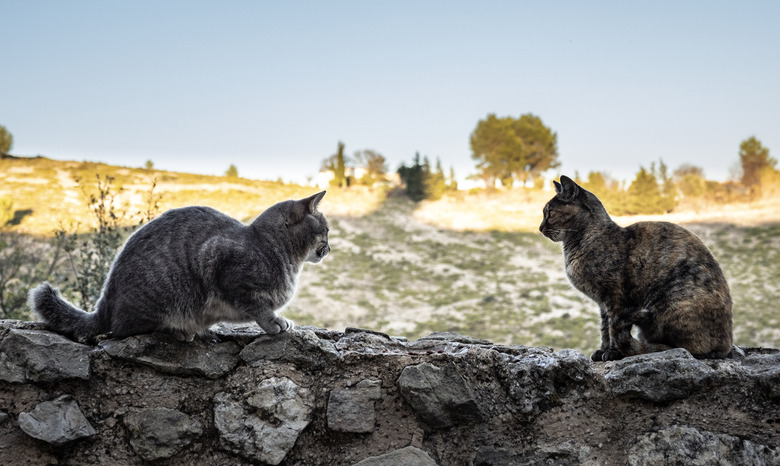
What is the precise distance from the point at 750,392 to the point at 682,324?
0.41 meters

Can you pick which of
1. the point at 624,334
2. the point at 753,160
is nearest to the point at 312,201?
the point at 624,334

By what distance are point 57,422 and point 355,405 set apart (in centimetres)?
135

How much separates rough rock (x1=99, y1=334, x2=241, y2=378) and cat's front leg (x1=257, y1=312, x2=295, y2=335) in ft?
0.74

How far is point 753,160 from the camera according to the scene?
2475 centimetres

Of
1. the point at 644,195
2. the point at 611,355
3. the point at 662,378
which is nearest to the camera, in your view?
the point at 662,378

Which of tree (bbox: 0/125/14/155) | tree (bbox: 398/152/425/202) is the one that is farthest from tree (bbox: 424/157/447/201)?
tree (bbox: 0/125/14/155)

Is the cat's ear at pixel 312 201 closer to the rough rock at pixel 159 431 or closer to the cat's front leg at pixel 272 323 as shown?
the cat's front leg at pixel 272 323

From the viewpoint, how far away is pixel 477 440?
2.67 m

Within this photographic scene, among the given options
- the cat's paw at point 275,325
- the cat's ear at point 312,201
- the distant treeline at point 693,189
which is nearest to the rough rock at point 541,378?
the cat's paw at point 275,325

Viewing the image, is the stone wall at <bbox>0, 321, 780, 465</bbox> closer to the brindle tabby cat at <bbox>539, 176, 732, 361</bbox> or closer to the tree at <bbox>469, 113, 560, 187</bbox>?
the brindle tabby cat at <bbox>539, 176, 732, 361</bbox>

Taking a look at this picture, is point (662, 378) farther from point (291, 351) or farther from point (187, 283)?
Answer: point (187, 283)

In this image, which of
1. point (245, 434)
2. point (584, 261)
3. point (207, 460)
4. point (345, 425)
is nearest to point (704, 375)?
point (584, 261)

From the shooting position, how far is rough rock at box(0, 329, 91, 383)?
2.66 metres

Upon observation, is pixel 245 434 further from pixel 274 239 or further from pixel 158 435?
pixel 274 239
